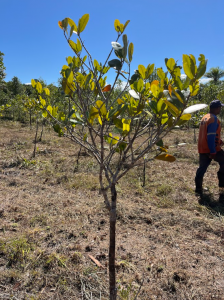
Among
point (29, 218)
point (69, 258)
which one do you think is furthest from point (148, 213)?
point (29, 218)

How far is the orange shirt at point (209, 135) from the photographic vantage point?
336 cm

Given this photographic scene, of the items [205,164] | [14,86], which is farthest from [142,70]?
[14,86]

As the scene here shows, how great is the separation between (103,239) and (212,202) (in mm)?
2098

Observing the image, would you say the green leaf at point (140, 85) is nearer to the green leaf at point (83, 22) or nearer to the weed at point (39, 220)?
the green leaf at point (83, 22)

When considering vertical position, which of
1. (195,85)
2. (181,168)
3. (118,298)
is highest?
(195,85)

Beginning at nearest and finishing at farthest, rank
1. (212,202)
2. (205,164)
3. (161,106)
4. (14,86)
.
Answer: (161,106) < (212,202) < (205,164) < (14,86)

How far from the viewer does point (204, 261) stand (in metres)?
2.11

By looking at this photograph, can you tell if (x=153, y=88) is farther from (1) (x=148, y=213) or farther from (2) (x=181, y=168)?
(2) (x=181, y=168)

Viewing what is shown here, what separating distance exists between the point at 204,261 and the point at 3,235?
2246 millimetres

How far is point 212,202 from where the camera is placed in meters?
3.53

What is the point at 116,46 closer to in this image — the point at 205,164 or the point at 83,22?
the point at 83,22

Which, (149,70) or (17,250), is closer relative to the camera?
(149,70)

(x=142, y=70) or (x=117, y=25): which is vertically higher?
(x=117, y=25)

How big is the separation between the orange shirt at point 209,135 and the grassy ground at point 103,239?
2.95 ft
